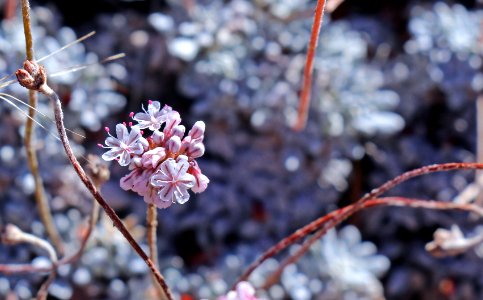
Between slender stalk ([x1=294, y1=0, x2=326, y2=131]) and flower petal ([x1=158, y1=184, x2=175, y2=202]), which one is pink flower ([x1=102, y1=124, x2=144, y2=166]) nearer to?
flower petal ([x1=158, y1=184, x2=175, y2=202])

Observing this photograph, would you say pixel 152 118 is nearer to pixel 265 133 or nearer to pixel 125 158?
pixel 125 158

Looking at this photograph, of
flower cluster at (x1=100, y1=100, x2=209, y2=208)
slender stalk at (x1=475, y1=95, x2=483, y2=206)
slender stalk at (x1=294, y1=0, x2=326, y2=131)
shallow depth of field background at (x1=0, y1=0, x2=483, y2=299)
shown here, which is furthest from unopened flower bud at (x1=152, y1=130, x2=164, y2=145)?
slender stalk at (x1=475, y1=95, x2=483, y2=206)

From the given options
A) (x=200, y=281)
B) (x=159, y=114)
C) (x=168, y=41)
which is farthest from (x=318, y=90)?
(x=159, y=114)

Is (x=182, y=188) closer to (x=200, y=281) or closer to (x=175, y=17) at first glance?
(x=200, y=281)

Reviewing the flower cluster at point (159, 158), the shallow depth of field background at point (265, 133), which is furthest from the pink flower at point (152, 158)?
the shallow depth of field background at point (265, 133)

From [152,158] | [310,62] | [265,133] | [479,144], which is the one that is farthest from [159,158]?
[479,144]
